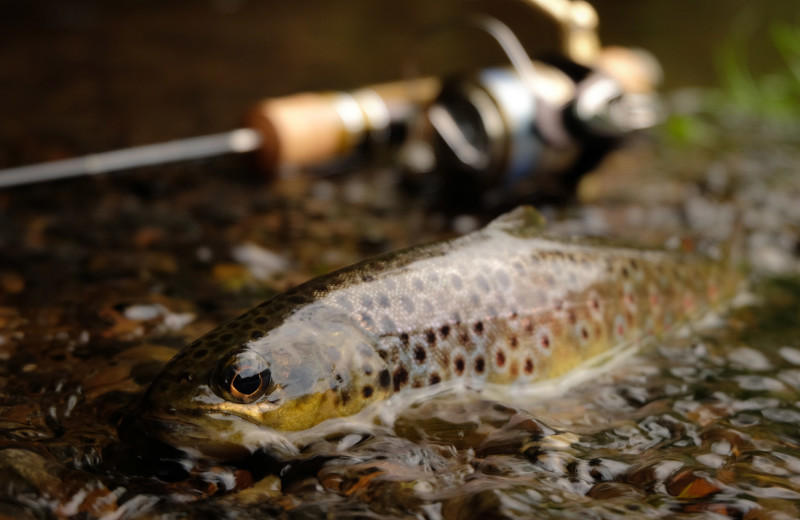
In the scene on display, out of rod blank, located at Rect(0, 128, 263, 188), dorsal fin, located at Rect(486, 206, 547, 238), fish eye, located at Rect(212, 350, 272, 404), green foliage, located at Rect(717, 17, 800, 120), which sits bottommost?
fish eye, located at Rect(212, 350, 272, 404)

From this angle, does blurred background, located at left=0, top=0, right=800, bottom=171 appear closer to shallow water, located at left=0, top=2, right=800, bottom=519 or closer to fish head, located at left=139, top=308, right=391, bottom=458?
shallow water, located at left=0, top=2, right=800, bottom=519

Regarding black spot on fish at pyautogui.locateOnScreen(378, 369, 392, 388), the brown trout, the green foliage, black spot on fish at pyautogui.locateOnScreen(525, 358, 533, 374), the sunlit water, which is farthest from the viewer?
the green foliage

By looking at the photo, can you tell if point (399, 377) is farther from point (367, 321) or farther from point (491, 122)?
point (491, 122)

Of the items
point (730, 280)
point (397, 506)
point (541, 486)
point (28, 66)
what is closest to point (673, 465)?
point (541, 486)

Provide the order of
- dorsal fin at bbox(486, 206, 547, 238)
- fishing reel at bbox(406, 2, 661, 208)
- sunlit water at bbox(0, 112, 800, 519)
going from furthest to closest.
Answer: fishing reel at bbox(406, 2, 661, 208) → dorsal fin at bbox(486, 206, 547, 238) → sunlit water at bbox(0, 112, 800, 519)

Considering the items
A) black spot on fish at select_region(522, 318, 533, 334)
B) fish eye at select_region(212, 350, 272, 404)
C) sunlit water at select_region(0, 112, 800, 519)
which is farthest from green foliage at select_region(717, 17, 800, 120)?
fish eye at select_region(212, 350, 272, 404)

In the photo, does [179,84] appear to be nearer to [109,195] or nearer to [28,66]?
[28,66]
